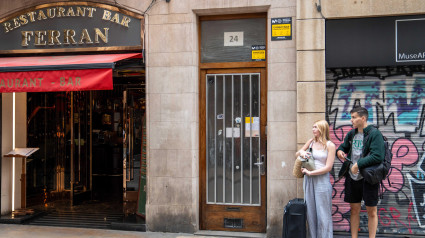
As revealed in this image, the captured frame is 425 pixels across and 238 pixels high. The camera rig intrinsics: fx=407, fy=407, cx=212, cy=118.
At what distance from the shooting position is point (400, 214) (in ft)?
21.5

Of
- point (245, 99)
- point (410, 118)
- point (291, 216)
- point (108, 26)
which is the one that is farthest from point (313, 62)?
point (108, 26)

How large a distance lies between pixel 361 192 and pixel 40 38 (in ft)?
20.4

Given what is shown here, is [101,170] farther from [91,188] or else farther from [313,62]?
[313,62]

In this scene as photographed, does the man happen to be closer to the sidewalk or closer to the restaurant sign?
the sidewalk

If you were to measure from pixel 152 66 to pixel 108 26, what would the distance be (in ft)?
3.75

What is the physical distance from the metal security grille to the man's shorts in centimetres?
166

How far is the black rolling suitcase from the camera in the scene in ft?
18.6

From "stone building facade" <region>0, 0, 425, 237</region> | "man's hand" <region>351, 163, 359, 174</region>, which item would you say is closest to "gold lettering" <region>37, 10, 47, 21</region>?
"stone building facade" <region>0, 0, 425, 237</region>

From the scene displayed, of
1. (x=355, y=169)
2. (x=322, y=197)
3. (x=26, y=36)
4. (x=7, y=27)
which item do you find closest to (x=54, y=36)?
(x=26, y=36)

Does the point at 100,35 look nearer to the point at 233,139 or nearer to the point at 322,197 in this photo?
the point at 233,139

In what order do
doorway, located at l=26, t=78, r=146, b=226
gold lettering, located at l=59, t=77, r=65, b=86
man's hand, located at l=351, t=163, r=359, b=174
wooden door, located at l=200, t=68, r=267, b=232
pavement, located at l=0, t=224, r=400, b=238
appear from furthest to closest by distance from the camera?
doorway, located at l=26, t=78, r=146, b=226, wooden door, located at l=200, t=68, r=267, b=232, pavement, located at l=0, t=224, r=400, b=238, gold lettering, located at l=59, t=77, r=65, b=86, man's hand, located at l=351, t=163, r=359, b=174

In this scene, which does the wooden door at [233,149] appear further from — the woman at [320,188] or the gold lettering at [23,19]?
the gold lettering at [23,19]

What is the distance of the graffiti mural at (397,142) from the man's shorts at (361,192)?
886mm

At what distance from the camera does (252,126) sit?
7.04 metres
